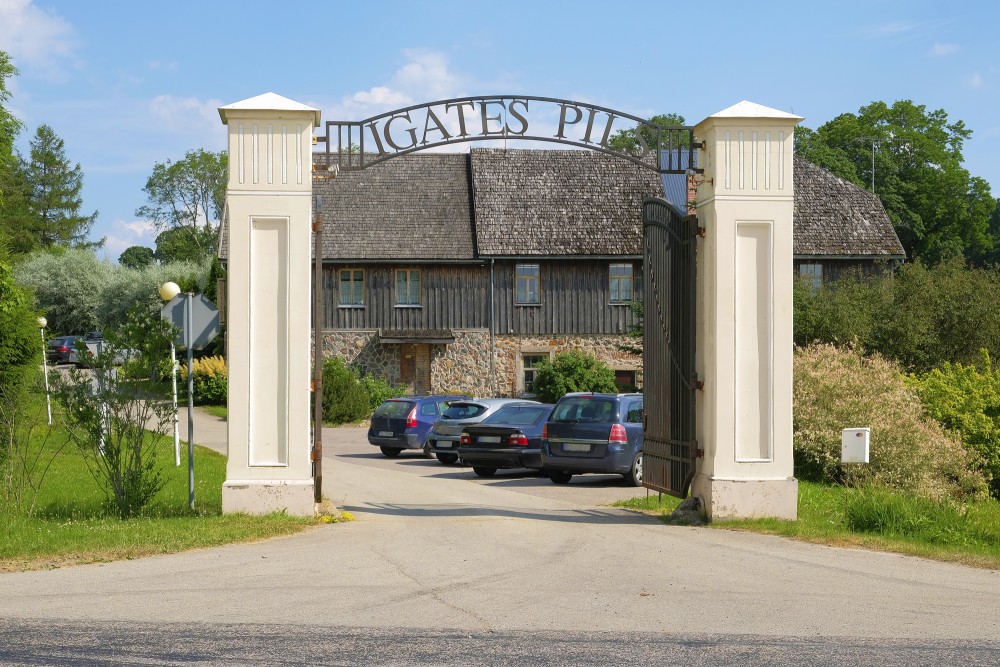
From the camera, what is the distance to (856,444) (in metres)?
14.1

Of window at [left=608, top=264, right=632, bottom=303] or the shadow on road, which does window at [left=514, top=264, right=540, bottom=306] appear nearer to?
window at [left=608, top=264, right=632, bottom=303]

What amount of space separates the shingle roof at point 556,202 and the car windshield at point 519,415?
61.1 feet

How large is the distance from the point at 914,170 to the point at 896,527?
58.1 meters

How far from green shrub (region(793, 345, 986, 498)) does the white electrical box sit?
411 cm

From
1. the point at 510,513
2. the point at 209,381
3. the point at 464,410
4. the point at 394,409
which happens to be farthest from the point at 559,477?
the point at 209,381

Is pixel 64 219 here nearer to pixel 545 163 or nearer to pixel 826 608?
pixel 545 163

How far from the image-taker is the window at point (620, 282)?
43.1m

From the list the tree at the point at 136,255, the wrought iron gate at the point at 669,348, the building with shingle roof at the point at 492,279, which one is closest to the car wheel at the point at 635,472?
the wrought iron gate at the point at 669,348

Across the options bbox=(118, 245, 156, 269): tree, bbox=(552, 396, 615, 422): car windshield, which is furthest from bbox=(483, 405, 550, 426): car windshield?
bbox=(118, 245, 156, 269): tree

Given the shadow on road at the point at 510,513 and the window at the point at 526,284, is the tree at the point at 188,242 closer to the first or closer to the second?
the window at the point at 526,284

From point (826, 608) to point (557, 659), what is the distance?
8.87ft

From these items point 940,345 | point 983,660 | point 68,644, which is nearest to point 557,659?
point 983,660

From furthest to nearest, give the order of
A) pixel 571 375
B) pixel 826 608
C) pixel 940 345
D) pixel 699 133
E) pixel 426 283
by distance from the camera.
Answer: pixel 426 283 < pixel 571 375 < pixel 940 345 < pixel 699 133 < pixel 826 608

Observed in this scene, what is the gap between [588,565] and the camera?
10602mm
